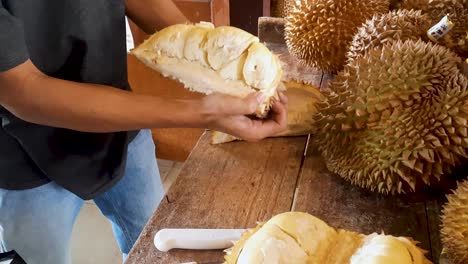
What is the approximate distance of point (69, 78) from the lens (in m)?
1.07

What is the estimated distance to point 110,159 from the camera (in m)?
1.20

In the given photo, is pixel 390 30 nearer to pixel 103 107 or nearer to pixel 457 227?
pixel 457 227

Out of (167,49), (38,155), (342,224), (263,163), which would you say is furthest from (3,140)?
(342,224)

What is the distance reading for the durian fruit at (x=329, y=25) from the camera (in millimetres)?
1247

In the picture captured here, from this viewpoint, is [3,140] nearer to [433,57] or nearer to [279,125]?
[279,125]

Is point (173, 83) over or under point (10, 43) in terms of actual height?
under

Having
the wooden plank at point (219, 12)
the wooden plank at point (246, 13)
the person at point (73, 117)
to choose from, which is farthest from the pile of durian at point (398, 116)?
the wooden plank at point (246, 13)

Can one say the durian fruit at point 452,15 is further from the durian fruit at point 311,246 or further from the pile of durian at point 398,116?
the durian fruit at point 311,246

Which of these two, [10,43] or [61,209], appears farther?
[61,209]

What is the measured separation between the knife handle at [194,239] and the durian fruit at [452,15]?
2.00 feet

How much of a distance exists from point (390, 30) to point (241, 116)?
41 cm

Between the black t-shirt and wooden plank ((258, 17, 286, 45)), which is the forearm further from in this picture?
→ wooden plank ((258, 17, 286, 45))

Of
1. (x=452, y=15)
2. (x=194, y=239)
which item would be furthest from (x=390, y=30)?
(x=194, y=239)

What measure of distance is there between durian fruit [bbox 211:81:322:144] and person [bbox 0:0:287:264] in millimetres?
144
